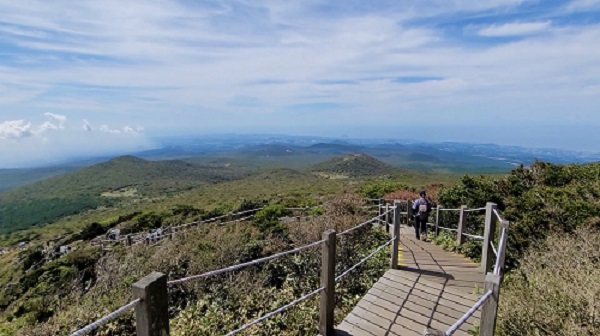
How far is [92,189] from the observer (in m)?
81.9

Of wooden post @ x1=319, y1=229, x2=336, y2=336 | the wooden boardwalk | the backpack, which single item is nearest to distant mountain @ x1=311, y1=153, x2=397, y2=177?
the backpack

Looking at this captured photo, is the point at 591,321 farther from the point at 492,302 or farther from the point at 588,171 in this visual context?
the point at 588,171

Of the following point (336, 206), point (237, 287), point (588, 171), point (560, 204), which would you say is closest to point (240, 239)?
point (237, 287)

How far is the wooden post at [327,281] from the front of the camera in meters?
3.72

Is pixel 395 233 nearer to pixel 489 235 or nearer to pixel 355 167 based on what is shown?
pixel 489 235

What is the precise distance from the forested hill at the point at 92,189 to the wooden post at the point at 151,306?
62.7 metres

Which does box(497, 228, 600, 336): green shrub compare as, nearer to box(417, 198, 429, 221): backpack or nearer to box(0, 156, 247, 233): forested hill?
box(417, 198, 429, 221): backpack

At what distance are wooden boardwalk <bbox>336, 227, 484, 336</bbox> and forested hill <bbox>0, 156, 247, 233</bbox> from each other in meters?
61.1

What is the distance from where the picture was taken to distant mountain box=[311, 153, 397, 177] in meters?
76.4

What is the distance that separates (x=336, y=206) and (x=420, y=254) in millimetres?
3583

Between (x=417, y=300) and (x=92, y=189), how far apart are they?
300 ft

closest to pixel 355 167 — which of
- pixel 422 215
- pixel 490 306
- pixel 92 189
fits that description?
pixel 92 189

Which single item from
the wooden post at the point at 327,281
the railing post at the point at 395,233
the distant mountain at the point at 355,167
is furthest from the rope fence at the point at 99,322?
the distant mountain at the point at 355,167

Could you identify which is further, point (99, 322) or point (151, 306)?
point (151, 306)
